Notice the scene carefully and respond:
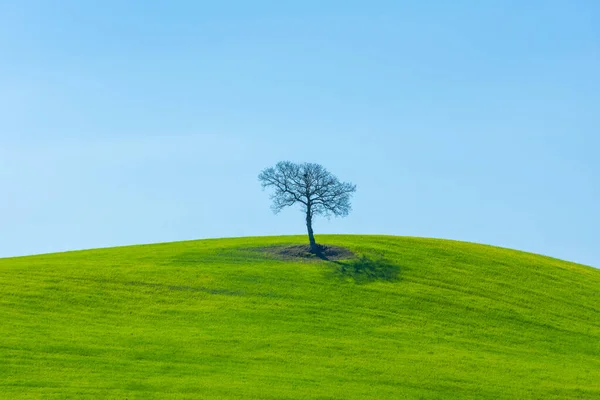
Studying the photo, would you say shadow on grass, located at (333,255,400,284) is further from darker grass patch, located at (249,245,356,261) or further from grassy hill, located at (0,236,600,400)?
darker grass patch, located at (249,245,356,261)

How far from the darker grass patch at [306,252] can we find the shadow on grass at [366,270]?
110cm

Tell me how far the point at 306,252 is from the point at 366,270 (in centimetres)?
551

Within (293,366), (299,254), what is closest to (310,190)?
(299,254)

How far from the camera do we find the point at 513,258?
62.8 meters

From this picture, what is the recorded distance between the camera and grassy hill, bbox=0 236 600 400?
3453cm

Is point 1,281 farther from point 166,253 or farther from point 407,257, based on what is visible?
point 407,257

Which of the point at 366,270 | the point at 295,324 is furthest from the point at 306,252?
the point at 295,324

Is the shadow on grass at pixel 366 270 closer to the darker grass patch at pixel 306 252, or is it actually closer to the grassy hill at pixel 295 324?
Answer: the grassy hill at pixel 295 324

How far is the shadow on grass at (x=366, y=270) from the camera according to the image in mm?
52406

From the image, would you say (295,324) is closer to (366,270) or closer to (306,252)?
(366,270)

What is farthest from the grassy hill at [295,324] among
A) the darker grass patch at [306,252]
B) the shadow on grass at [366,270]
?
the darker grass patch at [306,252]

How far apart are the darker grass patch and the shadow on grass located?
110 cm

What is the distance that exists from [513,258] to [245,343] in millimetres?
31708

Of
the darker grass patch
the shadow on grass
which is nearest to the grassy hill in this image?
the shadow on grass
